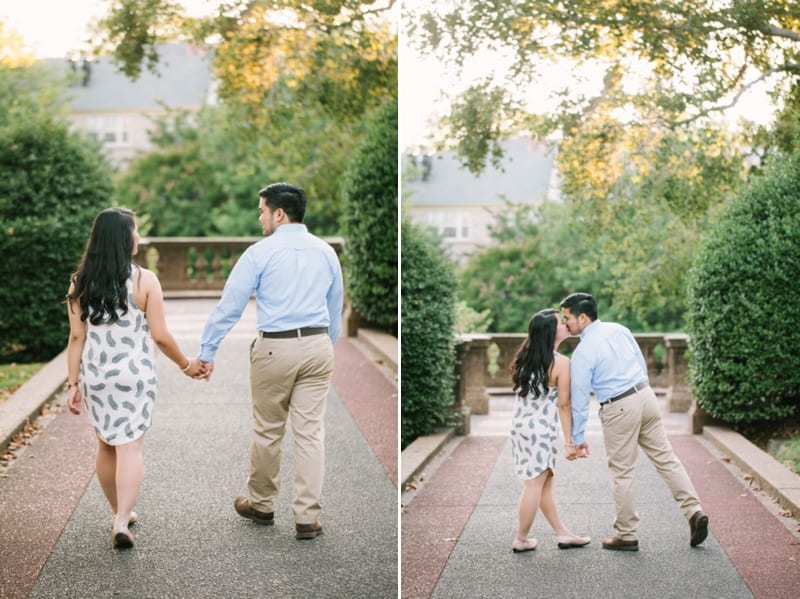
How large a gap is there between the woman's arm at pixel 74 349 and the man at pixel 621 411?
2.34 metres

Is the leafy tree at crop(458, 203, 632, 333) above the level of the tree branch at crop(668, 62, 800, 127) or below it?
below

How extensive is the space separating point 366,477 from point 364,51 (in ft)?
9.99

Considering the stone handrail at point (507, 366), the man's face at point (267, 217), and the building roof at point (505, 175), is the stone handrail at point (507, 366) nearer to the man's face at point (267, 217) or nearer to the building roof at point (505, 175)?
the building roof at point (505, 175)

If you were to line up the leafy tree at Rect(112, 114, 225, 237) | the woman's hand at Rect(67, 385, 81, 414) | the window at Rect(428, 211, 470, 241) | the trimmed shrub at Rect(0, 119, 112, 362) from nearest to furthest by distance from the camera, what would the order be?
the woman's hand at Rect(67, 385, 81, 414)
the window at Rect(428, 211, 470, 241)
the trimmed shrub at Rect(0, 119, 112, 362)
the leafy tree at Rect(112, 114, 225, 237)

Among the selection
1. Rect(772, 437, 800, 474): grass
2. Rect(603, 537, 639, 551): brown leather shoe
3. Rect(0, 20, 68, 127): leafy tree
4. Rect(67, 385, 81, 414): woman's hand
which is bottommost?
Rect(603, 537, 639, 551): brown leather shoe

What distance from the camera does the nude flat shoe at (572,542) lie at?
4.99 metres

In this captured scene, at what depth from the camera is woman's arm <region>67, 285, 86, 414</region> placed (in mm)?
4781

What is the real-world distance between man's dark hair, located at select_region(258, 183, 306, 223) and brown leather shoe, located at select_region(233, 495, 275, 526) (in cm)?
151

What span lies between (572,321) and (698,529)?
116cm

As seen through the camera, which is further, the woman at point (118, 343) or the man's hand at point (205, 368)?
the man's hand at point (205, 368)

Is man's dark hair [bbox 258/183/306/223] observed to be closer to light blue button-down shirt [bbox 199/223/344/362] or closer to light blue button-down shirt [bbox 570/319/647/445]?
light blue button-down shirt [bbox 199/223/344/362]

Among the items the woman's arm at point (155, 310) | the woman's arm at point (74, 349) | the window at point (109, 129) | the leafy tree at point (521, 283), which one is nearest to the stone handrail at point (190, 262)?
the woman's arm at point (155, 310)

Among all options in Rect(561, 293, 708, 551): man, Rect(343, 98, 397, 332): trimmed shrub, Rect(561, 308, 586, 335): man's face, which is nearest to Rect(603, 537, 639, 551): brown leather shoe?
Rect(561, 293, 708, 551): man

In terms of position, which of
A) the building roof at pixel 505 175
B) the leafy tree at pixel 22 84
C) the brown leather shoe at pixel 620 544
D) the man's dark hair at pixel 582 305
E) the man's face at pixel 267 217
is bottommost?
the brown leather shoe at pixel 620 544
